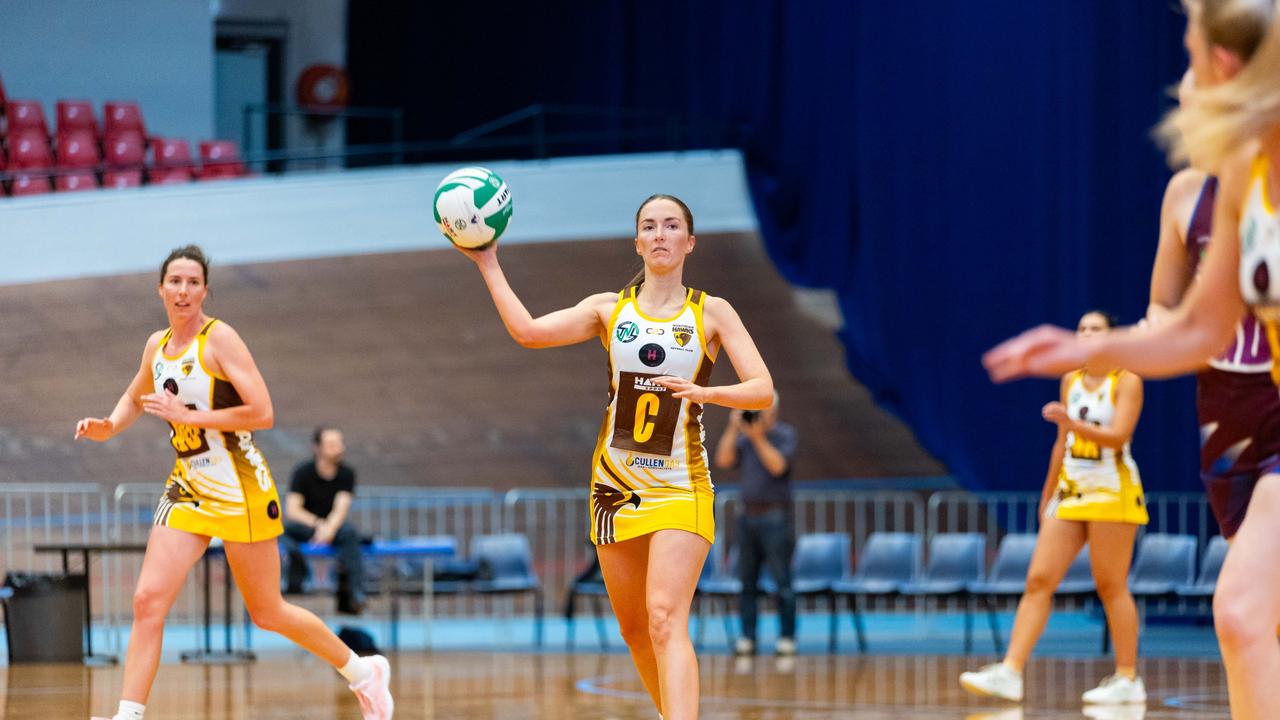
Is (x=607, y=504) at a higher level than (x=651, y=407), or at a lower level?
lower

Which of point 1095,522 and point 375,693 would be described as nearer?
point 375,693

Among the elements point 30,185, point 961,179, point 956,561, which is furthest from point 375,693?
point 30,185

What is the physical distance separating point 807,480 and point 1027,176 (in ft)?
12.5

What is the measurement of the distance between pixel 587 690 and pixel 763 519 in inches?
87.5

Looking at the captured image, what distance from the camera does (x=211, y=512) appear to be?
572cm

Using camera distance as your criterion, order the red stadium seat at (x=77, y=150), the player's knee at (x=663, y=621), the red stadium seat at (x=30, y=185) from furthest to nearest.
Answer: the red stadium seat at (x=77, y=150), the red stadium seat at (x=30, y=185), the player's knee at (x=663, y=621)

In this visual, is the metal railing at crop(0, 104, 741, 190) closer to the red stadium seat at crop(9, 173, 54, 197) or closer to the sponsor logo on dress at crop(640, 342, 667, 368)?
the red stadium seat at crop(9, 173, 54, 197)

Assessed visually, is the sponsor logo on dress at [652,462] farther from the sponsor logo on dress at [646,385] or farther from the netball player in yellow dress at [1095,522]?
the netball player in yellow dress at [1095,522]

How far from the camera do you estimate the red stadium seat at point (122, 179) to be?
15.0 m

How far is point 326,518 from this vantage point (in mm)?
10445

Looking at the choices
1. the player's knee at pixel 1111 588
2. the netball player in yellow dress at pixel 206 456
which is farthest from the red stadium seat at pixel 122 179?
the player's knee at pixel 1111 588

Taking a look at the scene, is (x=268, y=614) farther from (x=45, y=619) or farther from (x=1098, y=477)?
(x=45, y=619)

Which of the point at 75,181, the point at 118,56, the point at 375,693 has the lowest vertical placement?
the point at 375,693

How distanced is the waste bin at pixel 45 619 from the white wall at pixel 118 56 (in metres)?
7.12
